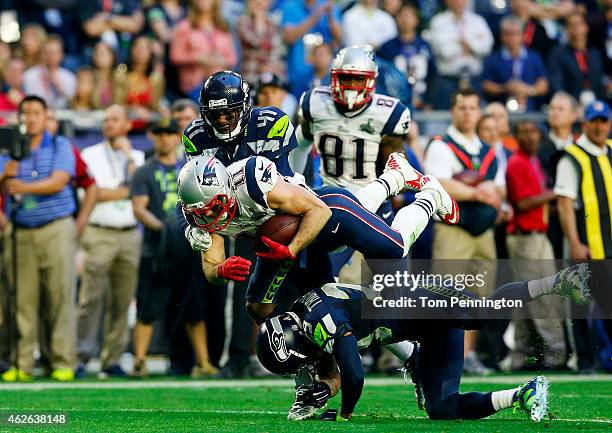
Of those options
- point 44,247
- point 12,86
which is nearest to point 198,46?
point 12,86

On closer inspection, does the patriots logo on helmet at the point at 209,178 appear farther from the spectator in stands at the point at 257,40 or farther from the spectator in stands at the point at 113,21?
the spectator in stands at the point at 113,21

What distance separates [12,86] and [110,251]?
2.62 meters

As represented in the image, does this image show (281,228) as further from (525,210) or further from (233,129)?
(525,210)

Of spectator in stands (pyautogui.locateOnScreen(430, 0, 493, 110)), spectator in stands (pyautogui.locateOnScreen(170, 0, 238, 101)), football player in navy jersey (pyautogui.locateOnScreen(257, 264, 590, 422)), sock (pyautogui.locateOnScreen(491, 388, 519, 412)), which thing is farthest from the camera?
spectator in stands (pyautogui.locateOnScreen(430, 0, 493, 110))

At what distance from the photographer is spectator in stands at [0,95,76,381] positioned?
1105 cm

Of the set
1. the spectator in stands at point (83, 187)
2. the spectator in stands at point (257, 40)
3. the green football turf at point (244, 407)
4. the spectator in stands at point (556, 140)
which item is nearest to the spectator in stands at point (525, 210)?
the spectator in stands at point (556, 140)

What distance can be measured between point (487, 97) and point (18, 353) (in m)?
6.14

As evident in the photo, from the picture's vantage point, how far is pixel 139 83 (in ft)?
44.5

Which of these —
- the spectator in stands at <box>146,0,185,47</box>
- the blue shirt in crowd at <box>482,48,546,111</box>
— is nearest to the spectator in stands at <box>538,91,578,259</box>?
the blue shirt in crowd at <box>482,48,546,111</box>

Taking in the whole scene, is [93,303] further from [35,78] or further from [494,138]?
[494,138]

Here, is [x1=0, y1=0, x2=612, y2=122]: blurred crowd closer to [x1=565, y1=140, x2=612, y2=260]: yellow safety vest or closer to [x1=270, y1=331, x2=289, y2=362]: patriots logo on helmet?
[x1=565, y1=140, x2=612, y2=260]: yellow safety vest

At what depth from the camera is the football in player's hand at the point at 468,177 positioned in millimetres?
10930

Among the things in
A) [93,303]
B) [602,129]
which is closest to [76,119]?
[93,303]

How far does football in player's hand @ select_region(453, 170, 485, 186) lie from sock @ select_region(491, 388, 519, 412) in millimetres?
4453
